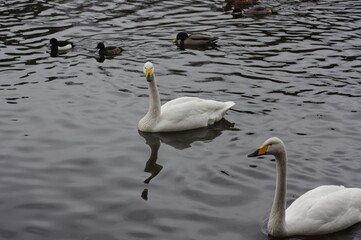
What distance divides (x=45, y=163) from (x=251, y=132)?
4.07 m

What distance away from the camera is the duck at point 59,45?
19719 mm

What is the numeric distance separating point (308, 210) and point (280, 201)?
0.49 m

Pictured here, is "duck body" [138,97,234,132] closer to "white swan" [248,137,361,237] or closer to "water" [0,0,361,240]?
"water" [0,0,361,240]

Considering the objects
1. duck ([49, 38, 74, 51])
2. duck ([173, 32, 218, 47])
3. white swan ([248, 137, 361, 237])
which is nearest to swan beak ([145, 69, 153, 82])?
white swan ([248, 137, 361, 237])

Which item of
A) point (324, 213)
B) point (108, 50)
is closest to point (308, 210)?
point (324, 213)

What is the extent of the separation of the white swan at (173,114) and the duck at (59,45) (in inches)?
276

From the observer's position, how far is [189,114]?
13.5 meters

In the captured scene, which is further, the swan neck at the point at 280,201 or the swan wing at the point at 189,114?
the swan wing at the point at 189,114

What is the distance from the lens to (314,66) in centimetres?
1748

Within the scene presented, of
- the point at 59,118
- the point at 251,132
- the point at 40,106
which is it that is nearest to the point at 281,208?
the point at 251,132

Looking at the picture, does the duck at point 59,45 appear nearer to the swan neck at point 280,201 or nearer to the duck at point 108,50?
the duck at point 108,50

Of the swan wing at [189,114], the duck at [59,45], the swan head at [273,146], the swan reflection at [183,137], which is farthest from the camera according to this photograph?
the duck at [59,45]

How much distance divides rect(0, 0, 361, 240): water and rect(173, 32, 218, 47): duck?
33 centimetres

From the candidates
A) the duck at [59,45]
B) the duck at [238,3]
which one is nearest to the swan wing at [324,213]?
the duck at [59,45]
